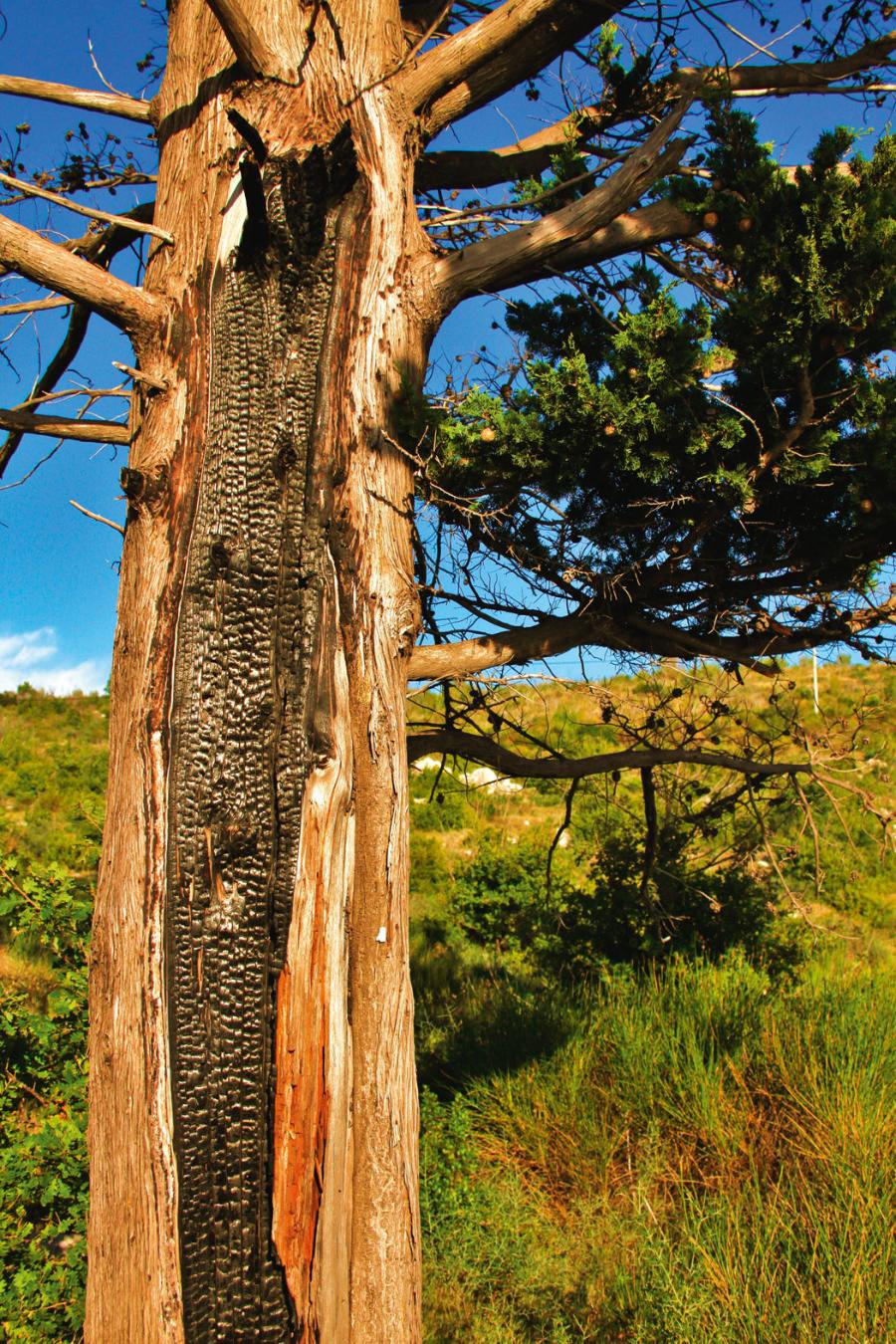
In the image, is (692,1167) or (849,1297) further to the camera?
(692,1167)

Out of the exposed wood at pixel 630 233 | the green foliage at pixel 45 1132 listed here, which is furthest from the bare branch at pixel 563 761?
the green foliage at pixel 45 1132

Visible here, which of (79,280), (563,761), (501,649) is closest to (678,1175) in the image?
(563,761)

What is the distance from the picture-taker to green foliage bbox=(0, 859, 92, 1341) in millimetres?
3602

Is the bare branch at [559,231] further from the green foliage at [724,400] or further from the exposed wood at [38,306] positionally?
the exposed wood at [38,306]

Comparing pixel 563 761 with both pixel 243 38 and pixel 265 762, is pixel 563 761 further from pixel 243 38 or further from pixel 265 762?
pixel 243 38

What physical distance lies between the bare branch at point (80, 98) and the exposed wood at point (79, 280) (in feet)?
3.72

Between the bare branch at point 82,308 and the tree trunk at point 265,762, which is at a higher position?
the bare branch at point 82,308

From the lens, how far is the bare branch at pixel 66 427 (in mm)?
3178

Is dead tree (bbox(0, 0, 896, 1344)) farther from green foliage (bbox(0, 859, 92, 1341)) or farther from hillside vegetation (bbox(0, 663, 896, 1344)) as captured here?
green foliage (bbox(0, 859, 92, 1341))

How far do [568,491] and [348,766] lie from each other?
1.29 m

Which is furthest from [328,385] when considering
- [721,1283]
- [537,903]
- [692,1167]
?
[537,903]

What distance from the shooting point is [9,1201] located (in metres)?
4.08

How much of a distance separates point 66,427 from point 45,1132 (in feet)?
9.68

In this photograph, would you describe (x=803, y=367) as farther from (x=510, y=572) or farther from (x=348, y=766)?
(x=348, y=766)
